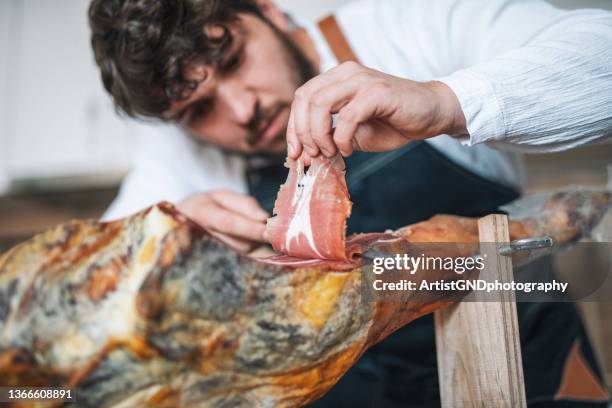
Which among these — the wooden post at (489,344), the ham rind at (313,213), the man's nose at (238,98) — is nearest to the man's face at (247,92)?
the man's nose at (238,98)

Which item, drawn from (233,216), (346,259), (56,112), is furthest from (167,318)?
(56,112)

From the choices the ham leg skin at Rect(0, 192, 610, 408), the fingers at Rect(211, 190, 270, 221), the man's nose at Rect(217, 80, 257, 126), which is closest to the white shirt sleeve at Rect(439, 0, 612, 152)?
the ham leg skin at Rect(0, 192, 610, 408)

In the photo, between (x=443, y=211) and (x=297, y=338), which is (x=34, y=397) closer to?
(x=297, y=338)

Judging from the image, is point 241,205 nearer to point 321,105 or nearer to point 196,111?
point 196,111

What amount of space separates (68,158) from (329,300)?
2.06 meters

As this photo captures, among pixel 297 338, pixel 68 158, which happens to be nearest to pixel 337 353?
pixel 297 338

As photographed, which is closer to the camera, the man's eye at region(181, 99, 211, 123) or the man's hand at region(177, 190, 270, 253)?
the man's hand at region(177, 190, 270, 253)

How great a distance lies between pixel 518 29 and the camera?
0.83 meters

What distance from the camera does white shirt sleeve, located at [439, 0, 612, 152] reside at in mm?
591

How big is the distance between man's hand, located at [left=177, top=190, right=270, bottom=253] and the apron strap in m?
0.39

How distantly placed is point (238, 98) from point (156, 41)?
175mm

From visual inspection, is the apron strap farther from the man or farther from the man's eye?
the man's eye

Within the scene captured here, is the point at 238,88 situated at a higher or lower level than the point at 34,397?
higher

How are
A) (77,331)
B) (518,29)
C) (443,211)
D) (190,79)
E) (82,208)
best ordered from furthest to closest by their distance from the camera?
(82,208) → (443,211) → (190,79) → (518,29) → (77,331)
